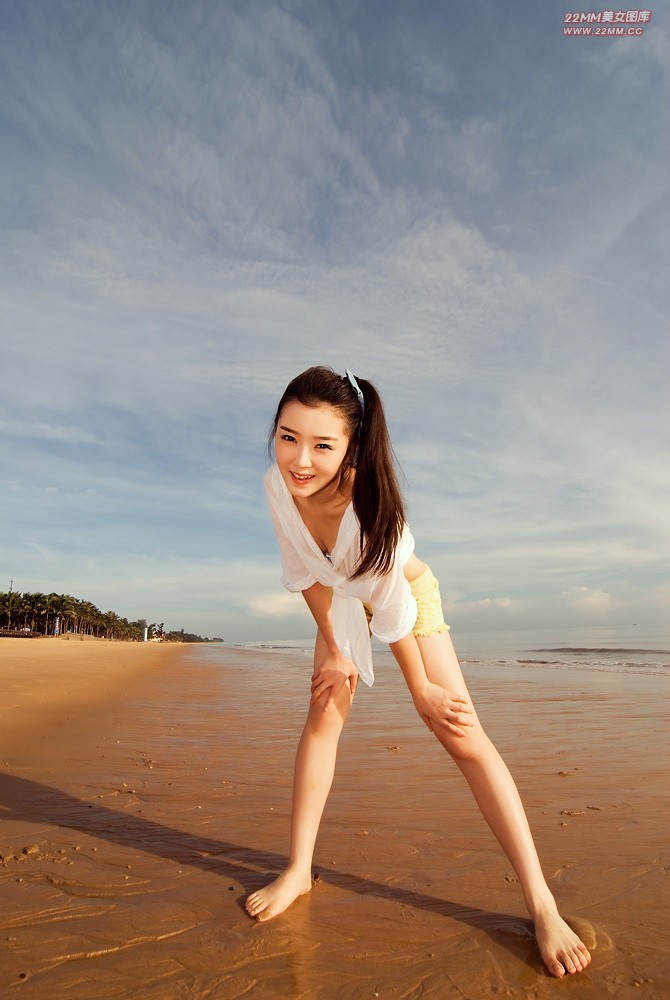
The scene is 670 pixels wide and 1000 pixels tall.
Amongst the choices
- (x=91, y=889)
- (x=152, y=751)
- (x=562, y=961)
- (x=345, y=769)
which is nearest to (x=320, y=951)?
(x=562, y=961)

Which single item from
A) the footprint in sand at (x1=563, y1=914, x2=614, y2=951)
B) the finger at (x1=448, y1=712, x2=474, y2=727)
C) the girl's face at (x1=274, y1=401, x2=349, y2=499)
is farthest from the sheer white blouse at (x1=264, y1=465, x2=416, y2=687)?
the footprint in sand at (x1=563, y1=914, x2=614, y2=951)

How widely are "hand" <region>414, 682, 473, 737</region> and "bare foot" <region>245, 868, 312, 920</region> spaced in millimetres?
800

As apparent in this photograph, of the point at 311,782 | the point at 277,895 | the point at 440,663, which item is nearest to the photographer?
the point at 277,895

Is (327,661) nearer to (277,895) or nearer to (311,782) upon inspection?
(311,782)

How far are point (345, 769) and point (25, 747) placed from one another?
8.31ft

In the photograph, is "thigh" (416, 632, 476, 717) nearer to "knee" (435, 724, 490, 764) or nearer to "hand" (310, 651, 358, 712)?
"knee" (435, 724, 490, 764)

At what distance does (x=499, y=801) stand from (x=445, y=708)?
37 cm

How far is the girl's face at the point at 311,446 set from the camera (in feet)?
8.18

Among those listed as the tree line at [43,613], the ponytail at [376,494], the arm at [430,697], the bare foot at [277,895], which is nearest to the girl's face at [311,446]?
the ponytail at [376,494]

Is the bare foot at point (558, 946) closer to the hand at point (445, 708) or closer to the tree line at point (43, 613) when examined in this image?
the hand at point (445, 708)

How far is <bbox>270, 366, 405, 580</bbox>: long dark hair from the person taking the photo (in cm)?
236

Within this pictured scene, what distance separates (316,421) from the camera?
98.1 inches

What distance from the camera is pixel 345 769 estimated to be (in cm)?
462

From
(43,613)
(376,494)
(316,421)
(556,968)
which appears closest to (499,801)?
(556,968)
